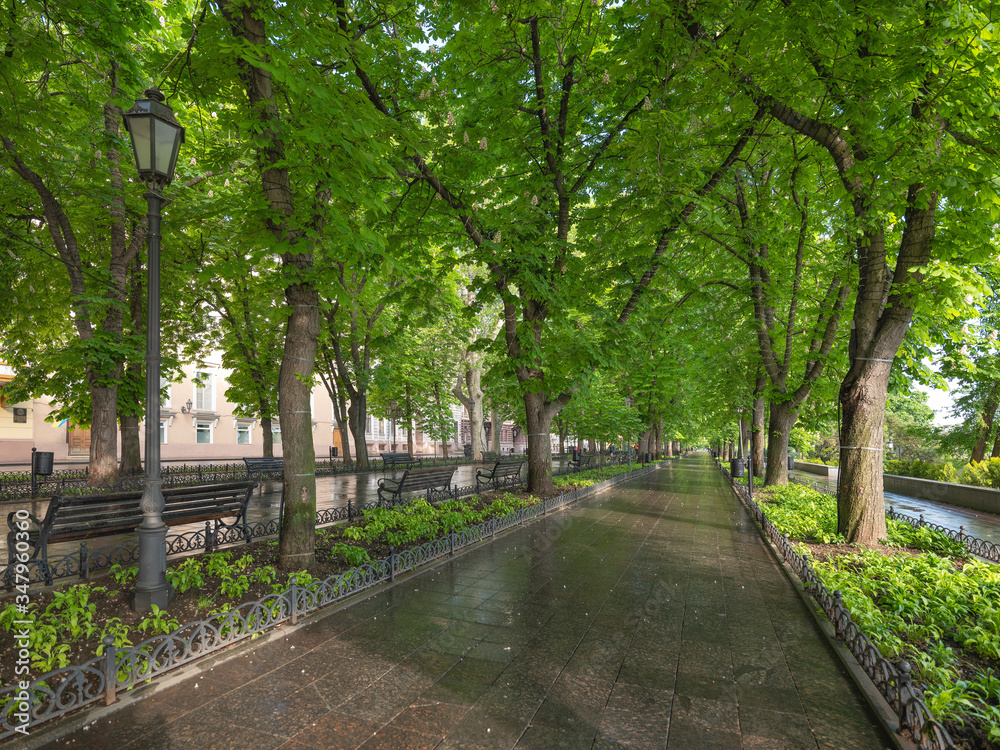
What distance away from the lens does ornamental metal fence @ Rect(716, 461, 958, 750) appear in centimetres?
287

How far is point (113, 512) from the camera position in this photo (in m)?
6.23

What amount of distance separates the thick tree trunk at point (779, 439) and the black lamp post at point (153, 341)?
16321mm

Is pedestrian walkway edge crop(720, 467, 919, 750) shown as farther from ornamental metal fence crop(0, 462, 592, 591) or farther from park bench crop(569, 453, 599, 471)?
park bench crop(569, 453, 599, 471)

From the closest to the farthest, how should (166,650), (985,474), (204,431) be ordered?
(166,650), (985,474), (204,431)

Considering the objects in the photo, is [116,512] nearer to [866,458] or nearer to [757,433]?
[866,458]

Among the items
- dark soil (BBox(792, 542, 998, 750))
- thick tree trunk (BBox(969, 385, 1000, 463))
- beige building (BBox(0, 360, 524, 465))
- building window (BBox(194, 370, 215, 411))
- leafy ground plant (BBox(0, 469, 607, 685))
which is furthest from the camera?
building window (BBox(194, 370, 215, 411))

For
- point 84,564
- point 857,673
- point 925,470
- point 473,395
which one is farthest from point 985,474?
point 84,564

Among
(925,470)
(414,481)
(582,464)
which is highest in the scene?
(414,481)

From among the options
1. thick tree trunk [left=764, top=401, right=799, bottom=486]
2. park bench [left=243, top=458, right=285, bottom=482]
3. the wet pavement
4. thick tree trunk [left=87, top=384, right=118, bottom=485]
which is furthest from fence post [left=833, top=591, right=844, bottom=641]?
park bench [left=243, top=458, right=285, bottom=482]

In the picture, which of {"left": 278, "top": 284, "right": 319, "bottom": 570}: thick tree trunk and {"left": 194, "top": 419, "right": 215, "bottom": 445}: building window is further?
{"left": 194, "top": 419, "right": 215, "bottom": 445}: building window

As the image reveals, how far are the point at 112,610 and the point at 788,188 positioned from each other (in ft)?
44.8

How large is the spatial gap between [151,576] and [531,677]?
12.9 ft

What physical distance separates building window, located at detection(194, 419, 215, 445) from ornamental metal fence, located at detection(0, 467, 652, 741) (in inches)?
1328

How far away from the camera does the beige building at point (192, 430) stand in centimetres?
2581
